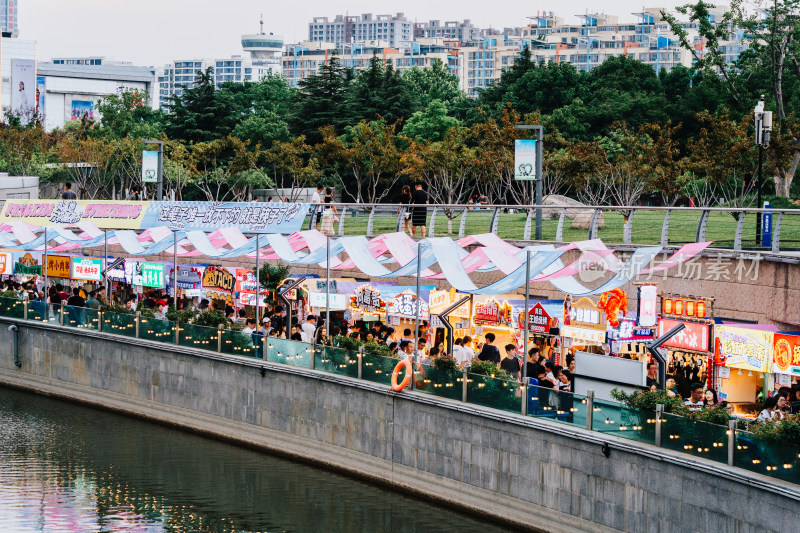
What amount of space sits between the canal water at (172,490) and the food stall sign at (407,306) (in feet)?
13.5

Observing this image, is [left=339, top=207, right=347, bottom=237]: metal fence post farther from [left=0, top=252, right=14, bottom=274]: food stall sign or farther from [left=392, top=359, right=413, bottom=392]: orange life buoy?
[left=392, top=359, right=413, bottom=392]: orange life buoy

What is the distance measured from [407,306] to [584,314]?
4.64 m

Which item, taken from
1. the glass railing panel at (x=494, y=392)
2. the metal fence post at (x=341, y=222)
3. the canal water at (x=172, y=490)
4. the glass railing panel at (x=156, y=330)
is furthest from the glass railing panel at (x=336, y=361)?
the metal fence post at (x=341, y=222)

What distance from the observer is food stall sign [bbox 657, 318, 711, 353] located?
1909cm

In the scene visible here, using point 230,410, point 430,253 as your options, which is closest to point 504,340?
point 430,253

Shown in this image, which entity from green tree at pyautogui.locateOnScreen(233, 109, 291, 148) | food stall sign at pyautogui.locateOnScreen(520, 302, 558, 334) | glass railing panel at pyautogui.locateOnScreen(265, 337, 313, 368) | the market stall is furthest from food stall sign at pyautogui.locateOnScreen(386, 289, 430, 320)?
green tree at pyautogui.locateOnScreen(233, 109, 291, 148)

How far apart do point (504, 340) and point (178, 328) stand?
8106 millimetres

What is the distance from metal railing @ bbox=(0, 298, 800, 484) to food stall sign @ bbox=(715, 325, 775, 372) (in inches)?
123

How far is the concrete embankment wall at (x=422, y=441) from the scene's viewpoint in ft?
49.8

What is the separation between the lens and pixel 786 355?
18156mm

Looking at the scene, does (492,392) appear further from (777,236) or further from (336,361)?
(777,236)

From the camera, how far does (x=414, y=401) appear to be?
20.1 meters

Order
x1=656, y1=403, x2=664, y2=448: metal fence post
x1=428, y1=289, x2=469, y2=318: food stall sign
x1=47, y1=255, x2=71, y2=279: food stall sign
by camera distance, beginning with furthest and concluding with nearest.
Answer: x1=47, y1=255, x2=71, y2=279: food stall sign, x1=428, y1=289, x2=469, y2=318: food stall sign, x1=656, y1=403, x2=664, y2=448: metal fence post

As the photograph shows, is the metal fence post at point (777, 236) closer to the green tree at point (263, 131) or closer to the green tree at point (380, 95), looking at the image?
the green tree at point (263, 131)
